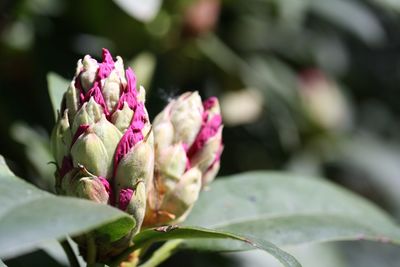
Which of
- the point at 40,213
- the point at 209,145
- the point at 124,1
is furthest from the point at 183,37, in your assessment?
the point at 40,213

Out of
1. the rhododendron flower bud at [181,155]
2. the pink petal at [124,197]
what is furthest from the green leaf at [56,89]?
the pink petal at [124,197]

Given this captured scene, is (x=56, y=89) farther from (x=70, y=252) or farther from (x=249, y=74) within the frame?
(x=249, y=74)

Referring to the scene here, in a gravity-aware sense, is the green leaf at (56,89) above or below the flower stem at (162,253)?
above

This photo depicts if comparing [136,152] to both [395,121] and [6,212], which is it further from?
[395,121]

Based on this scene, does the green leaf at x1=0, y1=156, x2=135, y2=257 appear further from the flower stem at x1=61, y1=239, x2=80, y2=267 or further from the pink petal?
the flower stem at x1=61, y1=239, x2=80, y2=267

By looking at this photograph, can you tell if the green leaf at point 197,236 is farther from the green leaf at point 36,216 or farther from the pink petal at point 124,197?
the green leaf at point 36,216

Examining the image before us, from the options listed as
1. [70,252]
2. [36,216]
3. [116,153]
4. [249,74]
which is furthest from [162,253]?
[249,74]
